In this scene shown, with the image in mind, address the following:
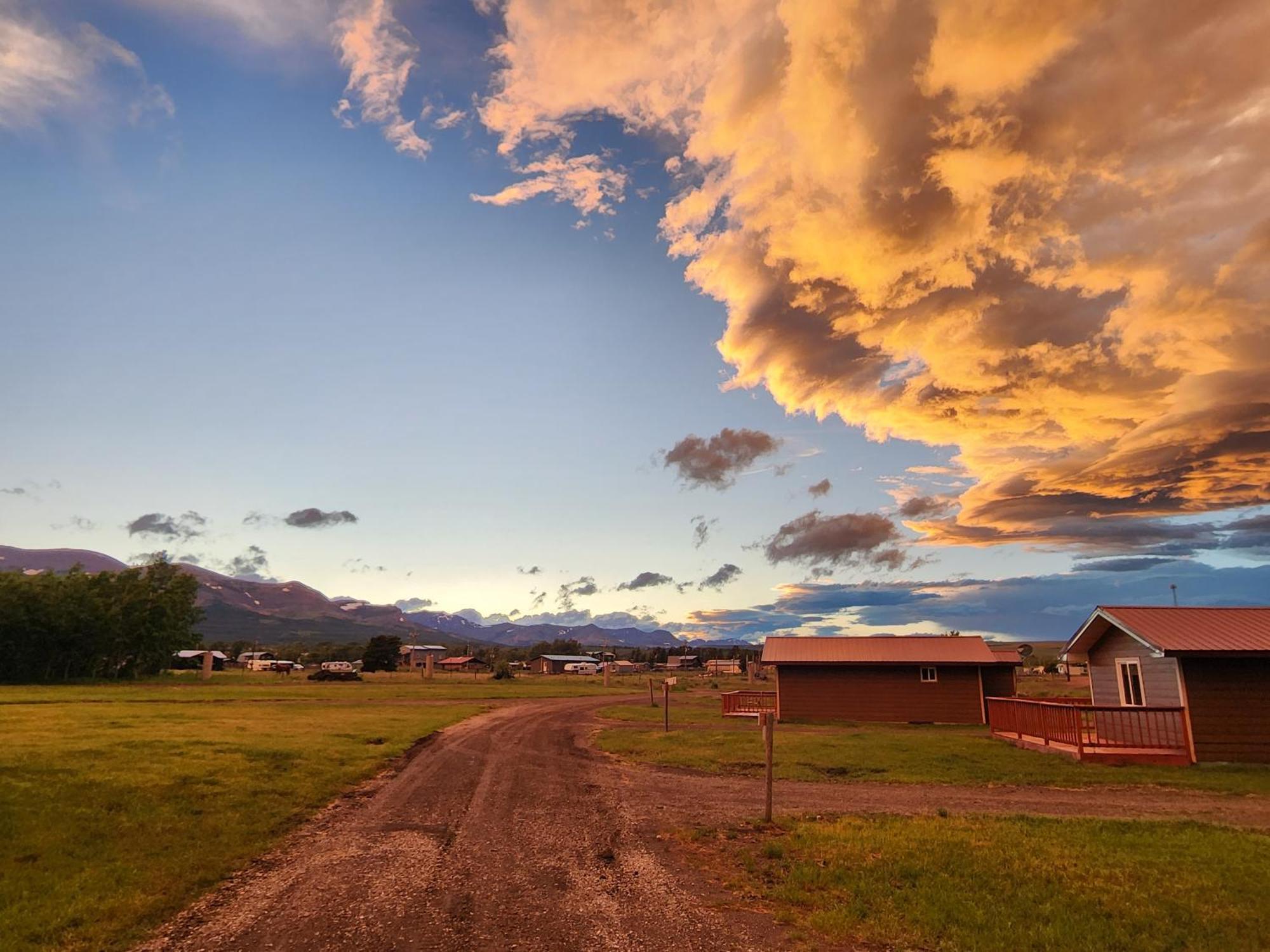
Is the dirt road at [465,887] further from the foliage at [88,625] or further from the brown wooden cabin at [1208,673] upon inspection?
the foliage at [88,625]

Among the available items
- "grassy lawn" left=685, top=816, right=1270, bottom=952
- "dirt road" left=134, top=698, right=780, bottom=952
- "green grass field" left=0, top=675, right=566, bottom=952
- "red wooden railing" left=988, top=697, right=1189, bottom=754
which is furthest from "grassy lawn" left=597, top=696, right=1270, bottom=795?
"green grass field" left=0, top=675, right=566, bottom=952

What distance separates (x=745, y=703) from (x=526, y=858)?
103 ft

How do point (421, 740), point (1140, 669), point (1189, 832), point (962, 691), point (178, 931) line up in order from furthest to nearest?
1. point (962, 691)
2. point (421, 740)
3. point (1140, 669)
4. point (1189, 832)
5. point (178, 931)

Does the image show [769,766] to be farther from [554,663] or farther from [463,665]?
[463,665]

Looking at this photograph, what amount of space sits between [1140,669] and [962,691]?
13.2 meters

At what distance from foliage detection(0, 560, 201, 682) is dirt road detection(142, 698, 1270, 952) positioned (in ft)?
242

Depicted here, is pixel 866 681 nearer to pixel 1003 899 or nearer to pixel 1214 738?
pixel 1214 738

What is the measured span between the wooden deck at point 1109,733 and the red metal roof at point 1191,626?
246cm

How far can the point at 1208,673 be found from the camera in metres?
23.9

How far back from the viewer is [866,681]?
128 ft

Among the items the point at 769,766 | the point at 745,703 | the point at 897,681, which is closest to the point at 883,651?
the point at 897,681

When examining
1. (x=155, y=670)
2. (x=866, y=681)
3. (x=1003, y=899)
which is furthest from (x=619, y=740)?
(x=155, y=670)

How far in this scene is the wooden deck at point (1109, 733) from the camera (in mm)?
22891

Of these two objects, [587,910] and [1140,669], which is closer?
[587,910]
